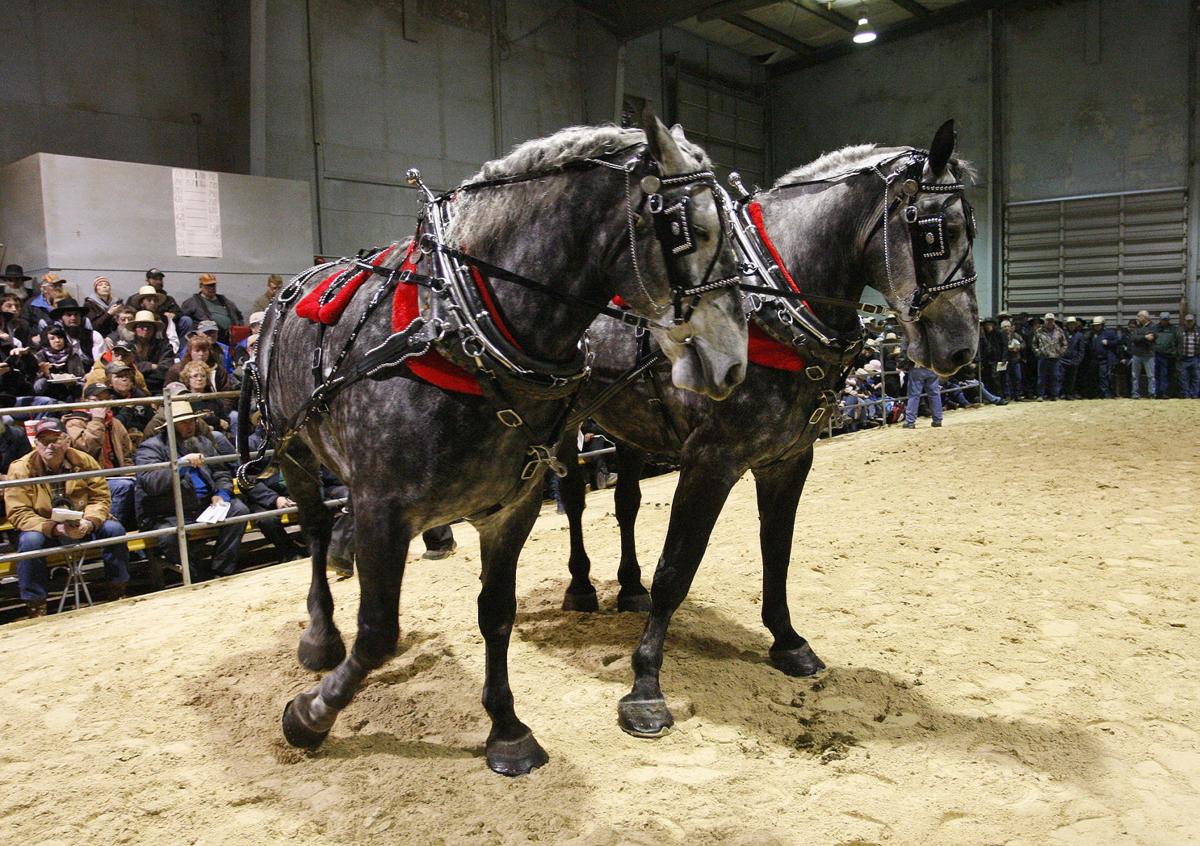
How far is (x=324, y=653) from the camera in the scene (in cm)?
339

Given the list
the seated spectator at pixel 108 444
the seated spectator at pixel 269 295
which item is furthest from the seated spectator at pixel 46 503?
the seated spectator at pixel 269 295

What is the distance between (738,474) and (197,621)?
287 centimetres

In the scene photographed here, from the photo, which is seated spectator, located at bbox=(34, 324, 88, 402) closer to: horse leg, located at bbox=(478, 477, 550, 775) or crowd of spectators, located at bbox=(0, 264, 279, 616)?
crowd of spectators, located at bbox=(0, 264, 279, 616)

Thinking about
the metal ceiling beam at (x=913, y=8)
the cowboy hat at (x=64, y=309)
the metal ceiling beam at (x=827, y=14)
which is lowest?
the cowboy hat at (x=64, y=309)

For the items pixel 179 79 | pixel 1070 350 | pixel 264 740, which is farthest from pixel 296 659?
pixel 1070 350

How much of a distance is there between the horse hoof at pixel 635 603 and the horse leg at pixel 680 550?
102 cm

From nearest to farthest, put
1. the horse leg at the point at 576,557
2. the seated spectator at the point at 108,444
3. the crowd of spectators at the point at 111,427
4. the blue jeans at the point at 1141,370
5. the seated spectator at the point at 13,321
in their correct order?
1. the horse leg at the point at 576,557
2. the crowd of spectators at the point at 111,427
3. the seated spectator at the point at 108,444
4. the seated spectator at the point at 13,321
5. the blue jeans at the point at 1141,370

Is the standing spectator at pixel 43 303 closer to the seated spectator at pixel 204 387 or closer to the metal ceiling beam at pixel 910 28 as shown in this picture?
the seated spectator at pixel 204 387

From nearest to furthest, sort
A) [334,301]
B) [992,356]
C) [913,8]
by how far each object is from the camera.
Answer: [334,301]
[992,356]
[913,8]

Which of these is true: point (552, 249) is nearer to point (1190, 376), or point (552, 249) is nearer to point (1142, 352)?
point (1142, 352)

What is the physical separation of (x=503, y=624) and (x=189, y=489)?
3.68 m

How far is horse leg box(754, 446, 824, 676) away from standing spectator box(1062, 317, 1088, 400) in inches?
628

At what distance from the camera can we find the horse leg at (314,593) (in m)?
3.36

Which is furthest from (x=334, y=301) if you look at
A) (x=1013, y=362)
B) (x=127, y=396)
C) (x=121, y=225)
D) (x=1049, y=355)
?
(x=1049, y=355)
